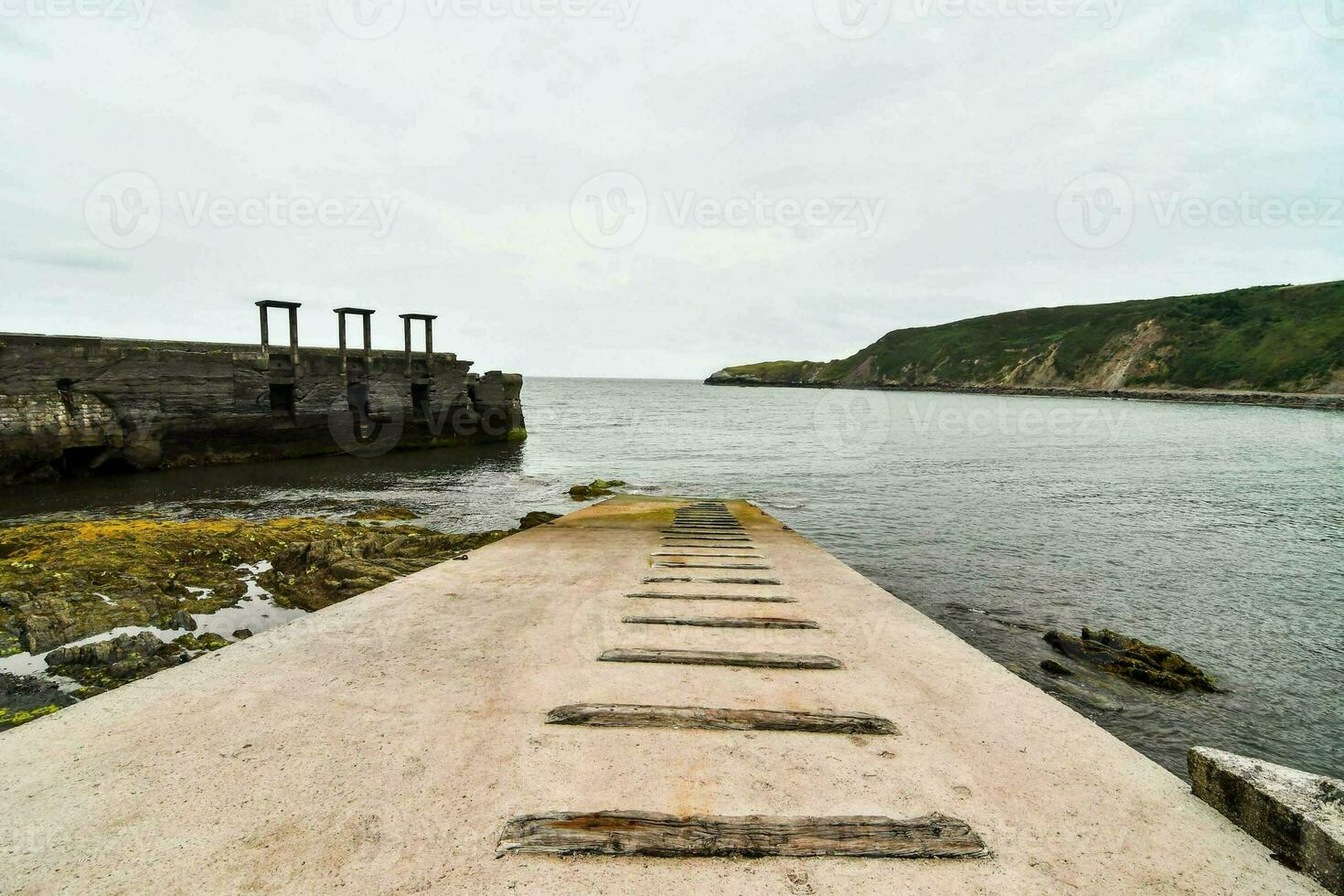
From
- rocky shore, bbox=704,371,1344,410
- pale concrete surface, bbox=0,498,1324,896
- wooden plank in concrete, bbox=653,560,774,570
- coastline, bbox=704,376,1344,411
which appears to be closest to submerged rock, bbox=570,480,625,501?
wooden plank in concrete, bbox=653,560,774,570

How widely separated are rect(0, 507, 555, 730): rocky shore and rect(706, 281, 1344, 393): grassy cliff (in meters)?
112

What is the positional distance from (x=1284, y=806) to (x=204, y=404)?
30.3 meters

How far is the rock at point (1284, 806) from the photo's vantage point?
2941 millimetres

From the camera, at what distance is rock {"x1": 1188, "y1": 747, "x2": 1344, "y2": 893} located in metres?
2.94

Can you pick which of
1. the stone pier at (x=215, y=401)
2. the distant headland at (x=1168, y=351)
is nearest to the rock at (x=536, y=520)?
the stone pier at (x=215, y=401)

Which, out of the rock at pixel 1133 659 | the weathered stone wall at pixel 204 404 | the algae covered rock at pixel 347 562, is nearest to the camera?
the rock at pixel 1133 659

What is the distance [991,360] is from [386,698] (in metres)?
151

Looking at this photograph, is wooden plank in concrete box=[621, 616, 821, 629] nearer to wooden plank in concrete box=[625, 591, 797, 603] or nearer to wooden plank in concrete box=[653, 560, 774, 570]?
wooden plank in concrete box=[625, 591, 797, 603]

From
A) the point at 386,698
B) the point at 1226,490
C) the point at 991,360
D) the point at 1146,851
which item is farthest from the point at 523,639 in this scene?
the point at 991,360

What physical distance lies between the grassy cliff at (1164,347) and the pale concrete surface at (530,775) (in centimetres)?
11119

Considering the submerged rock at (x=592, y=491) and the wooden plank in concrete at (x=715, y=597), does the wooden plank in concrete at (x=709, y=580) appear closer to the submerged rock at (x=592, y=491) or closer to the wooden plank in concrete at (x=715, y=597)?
the wooden plank in concrete at (x=715, y=597)

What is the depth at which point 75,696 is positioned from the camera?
20.3ft

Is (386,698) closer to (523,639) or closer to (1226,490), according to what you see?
(523,639)

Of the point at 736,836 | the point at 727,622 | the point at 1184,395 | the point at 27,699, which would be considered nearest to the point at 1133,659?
the point at 727,622
